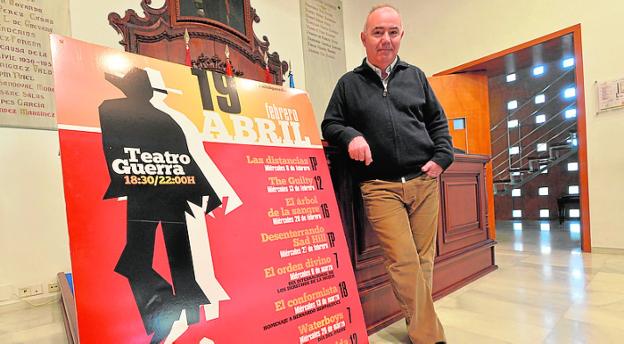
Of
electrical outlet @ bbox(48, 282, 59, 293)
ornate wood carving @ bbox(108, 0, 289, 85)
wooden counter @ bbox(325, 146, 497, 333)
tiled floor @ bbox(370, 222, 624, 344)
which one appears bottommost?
tiled floor @ bbox(370, 222, 624, 344)

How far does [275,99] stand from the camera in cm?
119

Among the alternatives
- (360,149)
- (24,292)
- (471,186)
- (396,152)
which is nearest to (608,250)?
(471,186)

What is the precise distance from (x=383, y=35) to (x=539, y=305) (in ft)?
5.46

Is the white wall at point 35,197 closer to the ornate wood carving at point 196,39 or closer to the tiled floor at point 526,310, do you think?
the ornate wood carving at point 196,39

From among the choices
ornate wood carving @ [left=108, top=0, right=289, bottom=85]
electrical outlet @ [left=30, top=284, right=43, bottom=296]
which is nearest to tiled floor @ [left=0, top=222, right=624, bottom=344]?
electrical outlet @ [left=30, top=284, right=43, bottom=296]

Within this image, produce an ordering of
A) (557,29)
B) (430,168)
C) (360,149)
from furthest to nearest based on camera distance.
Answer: (557,29) < (430,168) < (360,149)

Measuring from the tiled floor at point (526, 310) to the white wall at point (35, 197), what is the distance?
0.30 metres

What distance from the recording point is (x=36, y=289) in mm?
2340

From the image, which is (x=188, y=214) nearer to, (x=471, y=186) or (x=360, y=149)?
(x=360, y=149)

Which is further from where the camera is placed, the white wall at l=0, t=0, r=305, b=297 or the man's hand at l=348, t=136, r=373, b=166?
the white wall at l=0, t=0, r=305, b=297

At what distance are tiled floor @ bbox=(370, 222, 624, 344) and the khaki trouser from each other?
0.24 meters

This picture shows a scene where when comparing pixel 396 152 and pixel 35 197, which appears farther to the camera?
pixel 35 197

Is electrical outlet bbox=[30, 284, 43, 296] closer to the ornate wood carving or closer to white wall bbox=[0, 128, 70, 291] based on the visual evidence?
white wall bbox=[0, 128, 70, 291]

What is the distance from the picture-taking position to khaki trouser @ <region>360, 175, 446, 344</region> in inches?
→ 48.9
